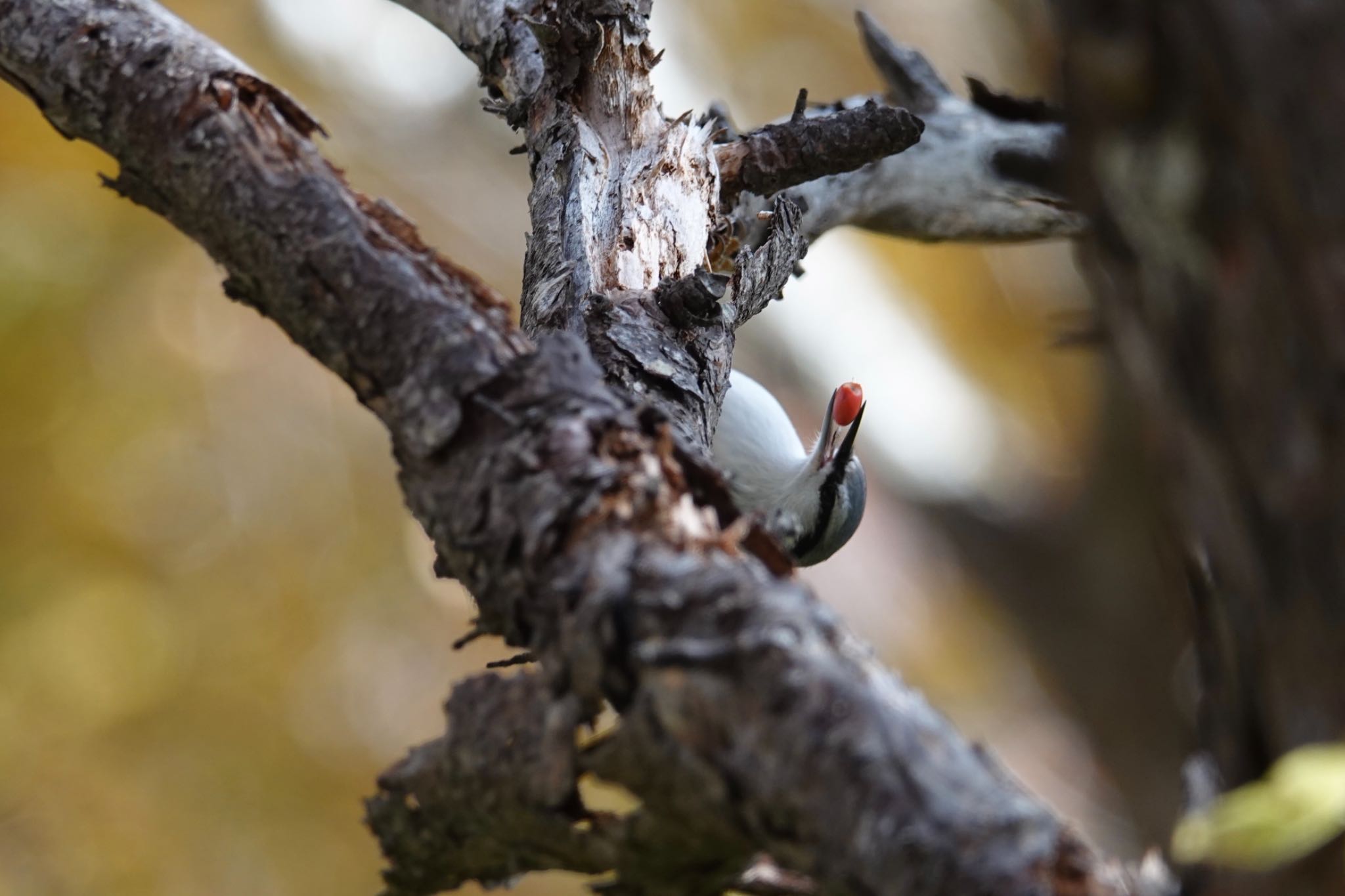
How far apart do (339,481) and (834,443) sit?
7.35ft

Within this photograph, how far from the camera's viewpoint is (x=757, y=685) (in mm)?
600

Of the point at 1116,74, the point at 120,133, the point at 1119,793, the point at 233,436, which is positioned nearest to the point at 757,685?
the point at 1116,74

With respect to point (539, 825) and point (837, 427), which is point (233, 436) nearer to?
point (837, 427)

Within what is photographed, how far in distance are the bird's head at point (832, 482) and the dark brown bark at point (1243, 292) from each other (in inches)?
60.0

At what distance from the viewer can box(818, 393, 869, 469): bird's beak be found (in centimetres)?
205

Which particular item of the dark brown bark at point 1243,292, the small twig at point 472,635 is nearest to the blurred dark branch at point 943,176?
the small twig at point 472,635

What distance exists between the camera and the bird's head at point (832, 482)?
6.82ft

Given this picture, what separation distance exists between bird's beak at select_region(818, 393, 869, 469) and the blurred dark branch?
334mm

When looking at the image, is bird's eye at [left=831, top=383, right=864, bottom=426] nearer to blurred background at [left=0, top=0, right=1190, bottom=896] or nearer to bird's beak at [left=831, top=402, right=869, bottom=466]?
bird's beak at [left=831, top=402, right=869, bottom=466]

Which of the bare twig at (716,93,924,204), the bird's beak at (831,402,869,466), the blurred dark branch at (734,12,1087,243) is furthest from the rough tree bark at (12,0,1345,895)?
the bird's beak at (831,402,869,466)

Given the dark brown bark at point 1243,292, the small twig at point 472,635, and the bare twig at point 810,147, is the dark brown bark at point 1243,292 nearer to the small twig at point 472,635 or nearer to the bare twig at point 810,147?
the small twig at point 472,635

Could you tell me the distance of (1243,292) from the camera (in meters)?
0.46

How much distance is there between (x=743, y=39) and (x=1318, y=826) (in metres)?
4.58

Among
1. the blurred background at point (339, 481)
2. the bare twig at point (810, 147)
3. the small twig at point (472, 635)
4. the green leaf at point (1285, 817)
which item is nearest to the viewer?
the green leaf at point (1285, 817)
